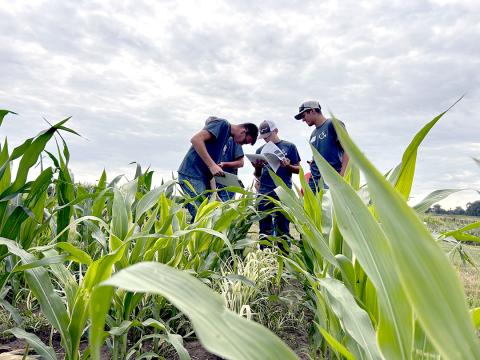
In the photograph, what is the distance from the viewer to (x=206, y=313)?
0.30 metres

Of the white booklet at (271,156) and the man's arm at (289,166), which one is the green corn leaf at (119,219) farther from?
the man's arm at (289,166)

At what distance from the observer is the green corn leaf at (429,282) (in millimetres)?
321

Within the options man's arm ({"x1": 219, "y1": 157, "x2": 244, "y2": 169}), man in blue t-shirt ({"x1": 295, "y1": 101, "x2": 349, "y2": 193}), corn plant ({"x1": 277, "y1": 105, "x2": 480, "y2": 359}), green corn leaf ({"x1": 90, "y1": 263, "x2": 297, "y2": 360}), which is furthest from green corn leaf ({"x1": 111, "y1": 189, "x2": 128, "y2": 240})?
man's arm ({"x1": 219, "y1": 157, "x2": 244, "y2": 169})

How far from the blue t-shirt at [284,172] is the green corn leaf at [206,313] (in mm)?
2997

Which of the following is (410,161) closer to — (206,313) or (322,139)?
(206,313)

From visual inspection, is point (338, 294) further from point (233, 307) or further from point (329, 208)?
point (233, 307)

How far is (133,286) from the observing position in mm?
274

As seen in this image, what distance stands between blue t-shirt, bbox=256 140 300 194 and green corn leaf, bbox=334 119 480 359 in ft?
9.78

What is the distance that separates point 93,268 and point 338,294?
0.43 m

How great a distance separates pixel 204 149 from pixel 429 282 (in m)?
2.54

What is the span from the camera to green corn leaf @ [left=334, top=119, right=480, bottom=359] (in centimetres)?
32

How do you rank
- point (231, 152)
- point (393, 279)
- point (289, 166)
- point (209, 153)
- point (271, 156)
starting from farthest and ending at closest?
point (231, 152) → point (289, 166) → point (209, 153) → point (271, 156) → point (393, 279)

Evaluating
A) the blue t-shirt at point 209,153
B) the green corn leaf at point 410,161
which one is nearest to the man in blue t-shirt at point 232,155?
the blue t-shirt at point 209,153

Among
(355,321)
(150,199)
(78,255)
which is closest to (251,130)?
(150,199)
